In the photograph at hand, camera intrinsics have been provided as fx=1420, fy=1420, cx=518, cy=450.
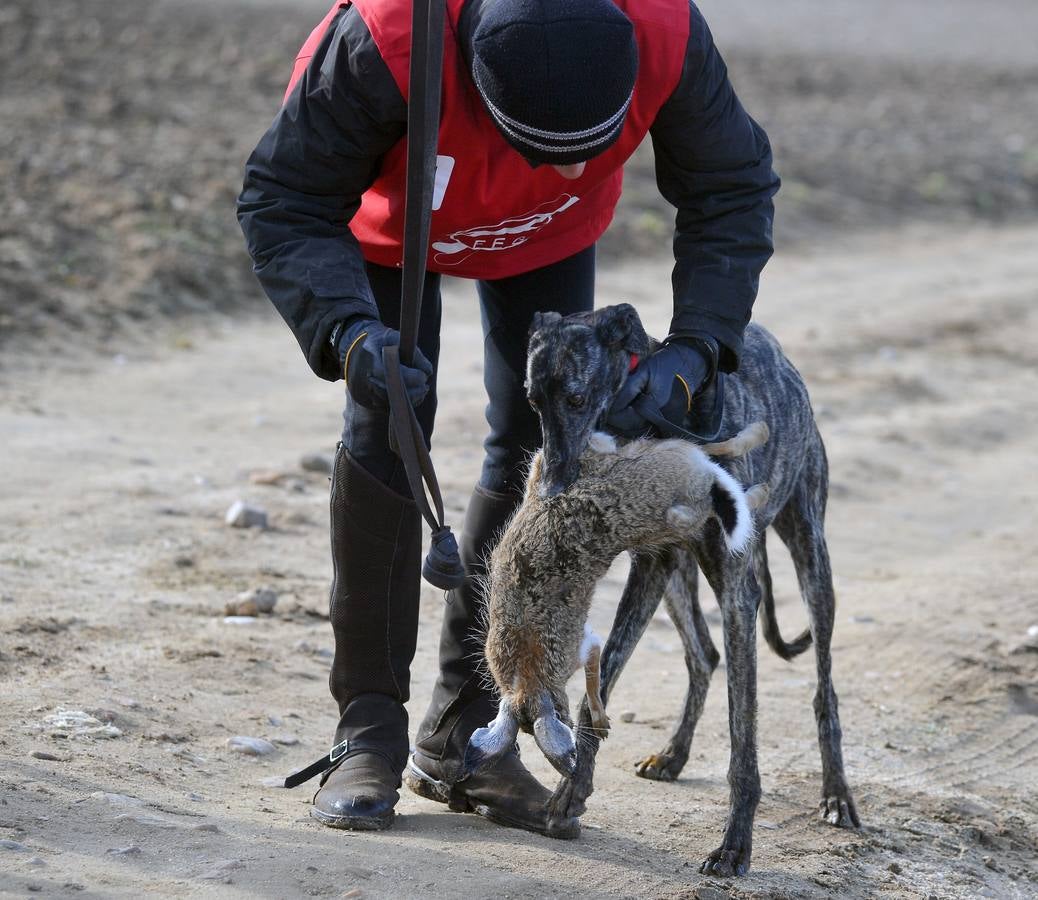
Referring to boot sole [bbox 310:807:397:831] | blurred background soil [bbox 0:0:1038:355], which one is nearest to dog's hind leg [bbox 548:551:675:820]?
boot sole [bbox 310:807:397:831]

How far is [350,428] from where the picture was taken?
375 centimetres

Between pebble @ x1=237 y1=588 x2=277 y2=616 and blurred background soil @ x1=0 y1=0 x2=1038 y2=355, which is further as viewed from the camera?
blurred background soil @ x1=0 y1=0 x2=1038 y2=355

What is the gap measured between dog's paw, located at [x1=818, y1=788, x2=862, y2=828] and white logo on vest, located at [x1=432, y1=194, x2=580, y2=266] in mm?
1918

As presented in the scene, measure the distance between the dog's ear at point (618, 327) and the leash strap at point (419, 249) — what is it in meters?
0.44

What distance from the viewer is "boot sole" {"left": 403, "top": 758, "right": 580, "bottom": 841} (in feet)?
12.1

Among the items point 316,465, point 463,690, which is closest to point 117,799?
point 463,690

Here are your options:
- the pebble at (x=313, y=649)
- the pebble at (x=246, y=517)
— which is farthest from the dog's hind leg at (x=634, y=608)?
the pebble at (x=246, y=517)

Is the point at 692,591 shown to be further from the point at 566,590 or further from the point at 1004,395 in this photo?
the point at 1004,395

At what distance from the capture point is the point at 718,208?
11.9 feet

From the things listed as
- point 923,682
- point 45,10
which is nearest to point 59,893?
point 923,682

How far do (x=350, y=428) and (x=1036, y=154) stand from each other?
15274 millimetres

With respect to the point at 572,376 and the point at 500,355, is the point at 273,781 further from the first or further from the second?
the point at 572,376

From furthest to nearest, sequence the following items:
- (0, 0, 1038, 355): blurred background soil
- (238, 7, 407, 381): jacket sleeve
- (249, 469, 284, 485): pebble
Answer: (0, 0, 1038, 355): blurred background soil < (249, 469, 284, 485): pebble < (238, 7, 407, 381): jacket sleeve

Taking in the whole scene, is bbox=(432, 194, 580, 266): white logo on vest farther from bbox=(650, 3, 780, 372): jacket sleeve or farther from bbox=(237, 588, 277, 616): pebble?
bbox=(237, 588, 277, 616): pebble
